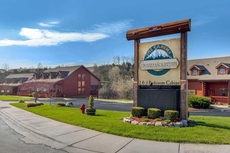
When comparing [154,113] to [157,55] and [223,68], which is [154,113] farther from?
[223,68]

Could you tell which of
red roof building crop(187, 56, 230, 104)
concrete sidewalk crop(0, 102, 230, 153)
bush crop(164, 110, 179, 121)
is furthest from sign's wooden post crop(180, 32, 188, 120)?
red roof building crop(187, 56, 230, 104)

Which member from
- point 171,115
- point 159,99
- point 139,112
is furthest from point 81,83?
point 171,115

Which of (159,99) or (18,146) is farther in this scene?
(159,99)

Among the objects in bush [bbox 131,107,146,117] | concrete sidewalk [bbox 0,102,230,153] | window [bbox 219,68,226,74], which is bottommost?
concrete sidewalk [bbox 0,102,230,153]

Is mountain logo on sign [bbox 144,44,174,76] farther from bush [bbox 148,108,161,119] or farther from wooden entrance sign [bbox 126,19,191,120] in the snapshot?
bush [bbox 148,108,161,119]

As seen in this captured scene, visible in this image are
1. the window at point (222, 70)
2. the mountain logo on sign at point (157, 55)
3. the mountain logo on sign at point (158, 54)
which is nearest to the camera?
the mountain logo on sign at point (158, 54)

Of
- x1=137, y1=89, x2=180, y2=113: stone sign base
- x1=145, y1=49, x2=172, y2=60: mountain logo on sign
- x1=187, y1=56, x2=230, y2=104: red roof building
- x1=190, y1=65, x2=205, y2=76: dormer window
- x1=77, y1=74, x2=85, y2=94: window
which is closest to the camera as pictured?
x1=137, y1=89, x2=180, y2=113: stone sign base

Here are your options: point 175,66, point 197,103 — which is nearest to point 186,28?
point 175,66

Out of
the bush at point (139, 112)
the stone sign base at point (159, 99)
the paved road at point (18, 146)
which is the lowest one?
the paved road at point (18, 146)

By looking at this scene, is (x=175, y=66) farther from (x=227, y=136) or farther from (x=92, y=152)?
(x=92, y=152)

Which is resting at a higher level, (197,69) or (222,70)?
(197,69)

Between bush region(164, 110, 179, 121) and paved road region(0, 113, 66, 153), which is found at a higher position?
bush region(164, 110, 179, 121)

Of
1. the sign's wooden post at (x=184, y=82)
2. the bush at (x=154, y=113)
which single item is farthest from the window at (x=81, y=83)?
the sign's wooden post at (x=184, y=82)

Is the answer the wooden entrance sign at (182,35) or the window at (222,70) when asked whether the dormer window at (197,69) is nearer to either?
the window at (222,70)
